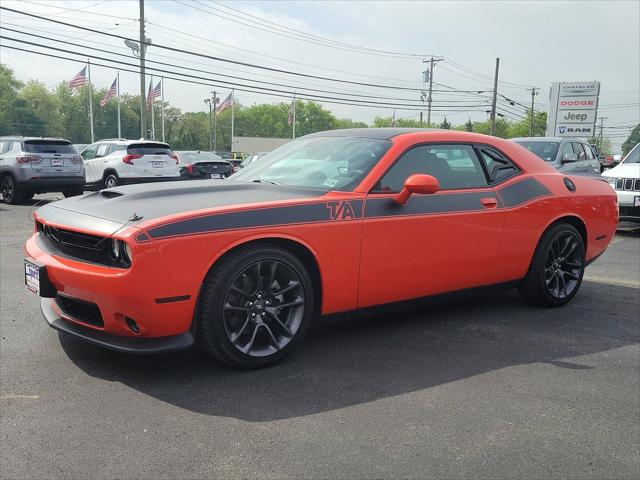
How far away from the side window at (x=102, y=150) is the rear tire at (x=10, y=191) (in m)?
3.12

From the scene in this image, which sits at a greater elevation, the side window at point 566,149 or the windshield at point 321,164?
the side window at point 566,149

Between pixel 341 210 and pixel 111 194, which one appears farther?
pixel 111 194

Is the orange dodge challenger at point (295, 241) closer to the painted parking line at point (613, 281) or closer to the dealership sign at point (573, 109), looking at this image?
the painted parking line at point (613, 281)


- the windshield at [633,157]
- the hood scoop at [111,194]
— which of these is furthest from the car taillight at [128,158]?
the hood scoop at [111,194]

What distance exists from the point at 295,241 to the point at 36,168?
11289mm

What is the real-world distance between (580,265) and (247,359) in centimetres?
331

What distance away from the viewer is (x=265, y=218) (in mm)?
3318

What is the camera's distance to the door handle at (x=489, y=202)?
171 inches

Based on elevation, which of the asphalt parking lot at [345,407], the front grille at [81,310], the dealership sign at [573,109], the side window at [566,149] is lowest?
the asphalt parking lot at [345,407]

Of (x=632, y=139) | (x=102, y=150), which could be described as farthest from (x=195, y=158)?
(x=632, y=139)

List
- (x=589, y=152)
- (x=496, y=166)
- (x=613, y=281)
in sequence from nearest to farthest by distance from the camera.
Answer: (x=496, y=166)
(x=613, y=281)
(x=589, y=152)

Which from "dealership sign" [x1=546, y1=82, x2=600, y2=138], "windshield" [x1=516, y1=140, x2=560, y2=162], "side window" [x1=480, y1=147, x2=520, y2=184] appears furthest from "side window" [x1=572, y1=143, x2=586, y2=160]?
"dealership sign" [x1=546, y1=82, x2=600, y2=138]

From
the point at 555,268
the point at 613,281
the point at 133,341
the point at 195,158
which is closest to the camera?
the point at 133,341

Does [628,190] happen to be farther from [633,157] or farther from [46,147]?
[46,147]
